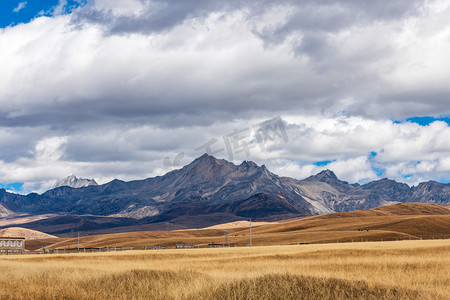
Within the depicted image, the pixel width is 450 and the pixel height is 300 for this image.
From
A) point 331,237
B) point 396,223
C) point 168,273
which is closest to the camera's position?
Result: point 168,273

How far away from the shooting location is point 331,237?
146 metres

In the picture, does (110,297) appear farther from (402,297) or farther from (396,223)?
(396,223)

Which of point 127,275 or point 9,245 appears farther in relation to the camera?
point 9,245

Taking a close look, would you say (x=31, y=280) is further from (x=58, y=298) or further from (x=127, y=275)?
(x=58, y=298)

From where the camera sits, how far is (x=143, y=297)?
76.1 ft

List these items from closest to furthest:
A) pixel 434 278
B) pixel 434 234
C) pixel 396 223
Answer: pixel 434 278
pixel 434 234
pixel 396 223

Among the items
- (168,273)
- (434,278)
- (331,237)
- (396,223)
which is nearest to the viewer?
(434,278)

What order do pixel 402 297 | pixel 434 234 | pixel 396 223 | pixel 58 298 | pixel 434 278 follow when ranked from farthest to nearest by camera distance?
pixel 396 223 < pixel 434 234 < pixel 434 278 < pixel 58 298 < pixel 402 297

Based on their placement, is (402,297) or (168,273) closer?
(402,297)

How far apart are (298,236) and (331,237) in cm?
1583

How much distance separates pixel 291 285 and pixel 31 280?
51.3 feet

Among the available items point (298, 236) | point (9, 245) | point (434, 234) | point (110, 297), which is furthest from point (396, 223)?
point (110, 297)

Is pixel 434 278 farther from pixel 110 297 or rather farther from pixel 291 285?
pixel 110 297

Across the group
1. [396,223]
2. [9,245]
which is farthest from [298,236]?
[9,245]
